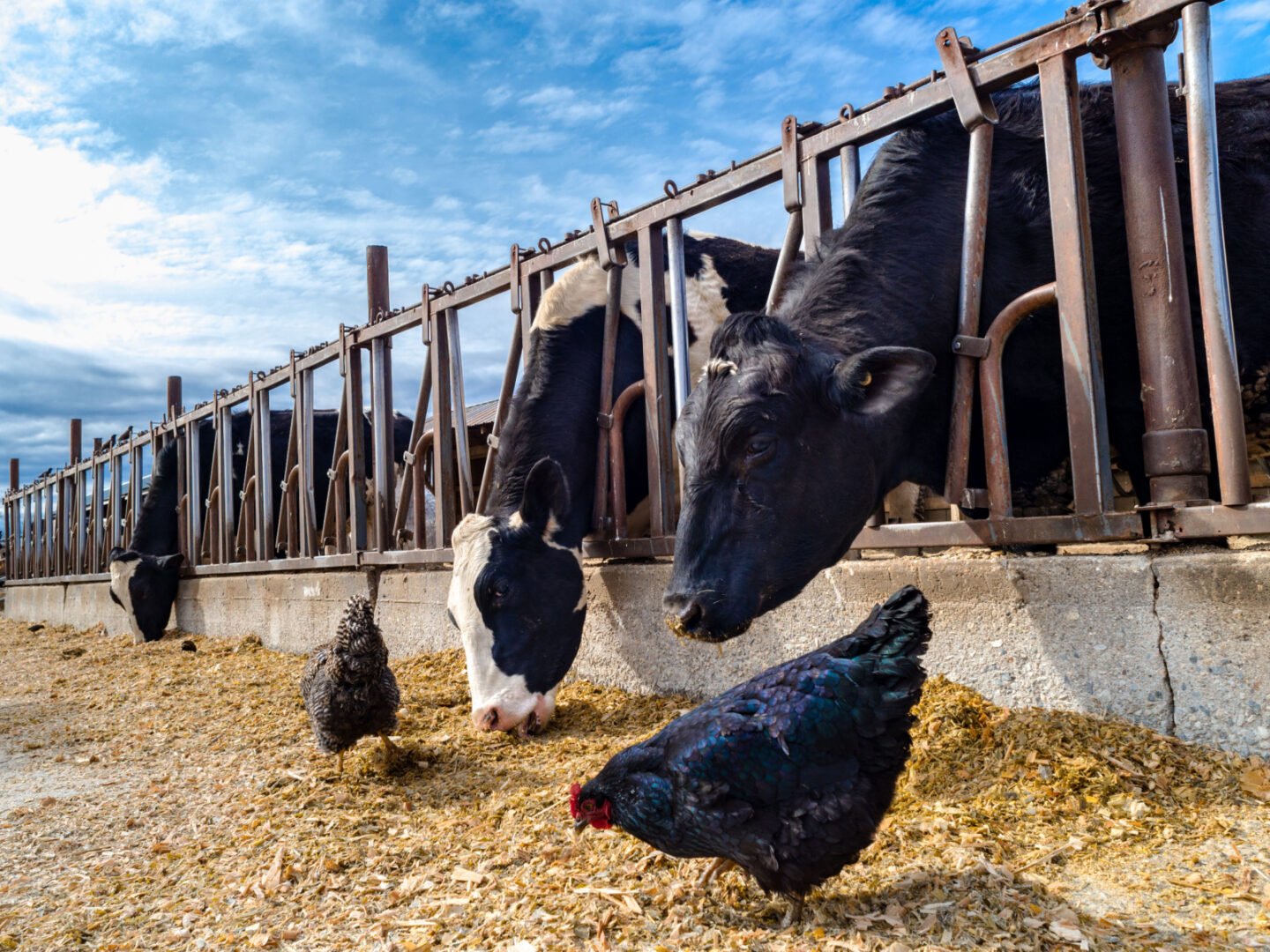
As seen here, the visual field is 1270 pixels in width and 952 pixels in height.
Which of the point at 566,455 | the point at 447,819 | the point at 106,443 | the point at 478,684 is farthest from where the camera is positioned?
the point at 106,443

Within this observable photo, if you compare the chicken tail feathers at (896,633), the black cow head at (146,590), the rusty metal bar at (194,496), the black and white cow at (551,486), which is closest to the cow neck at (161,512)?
the rusty metal bar at (194,496)

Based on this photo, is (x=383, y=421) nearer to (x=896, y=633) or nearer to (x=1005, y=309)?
(x=1005, y=309)

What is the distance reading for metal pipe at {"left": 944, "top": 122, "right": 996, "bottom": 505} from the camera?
3.48m

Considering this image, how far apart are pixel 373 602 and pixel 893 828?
5537 mm

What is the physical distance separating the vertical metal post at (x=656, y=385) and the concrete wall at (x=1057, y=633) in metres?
0.34

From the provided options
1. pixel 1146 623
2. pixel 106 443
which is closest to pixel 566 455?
pixel 1146 623

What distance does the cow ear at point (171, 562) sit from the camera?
11.7 m

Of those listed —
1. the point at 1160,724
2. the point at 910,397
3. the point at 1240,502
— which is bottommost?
the point at 1160,724

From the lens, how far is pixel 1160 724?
2.90 metres

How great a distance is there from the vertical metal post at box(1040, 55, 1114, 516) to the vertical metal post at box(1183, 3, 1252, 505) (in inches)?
13.6

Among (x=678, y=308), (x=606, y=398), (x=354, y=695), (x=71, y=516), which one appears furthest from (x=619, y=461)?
(x=71, y=516)

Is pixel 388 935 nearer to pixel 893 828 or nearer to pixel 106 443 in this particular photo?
pixel 893 828

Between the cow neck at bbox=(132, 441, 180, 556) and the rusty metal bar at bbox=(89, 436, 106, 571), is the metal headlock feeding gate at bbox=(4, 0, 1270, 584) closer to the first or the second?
the cow neck at bbox=(132, 441, 180, 556)

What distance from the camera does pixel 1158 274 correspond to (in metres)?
3.07
